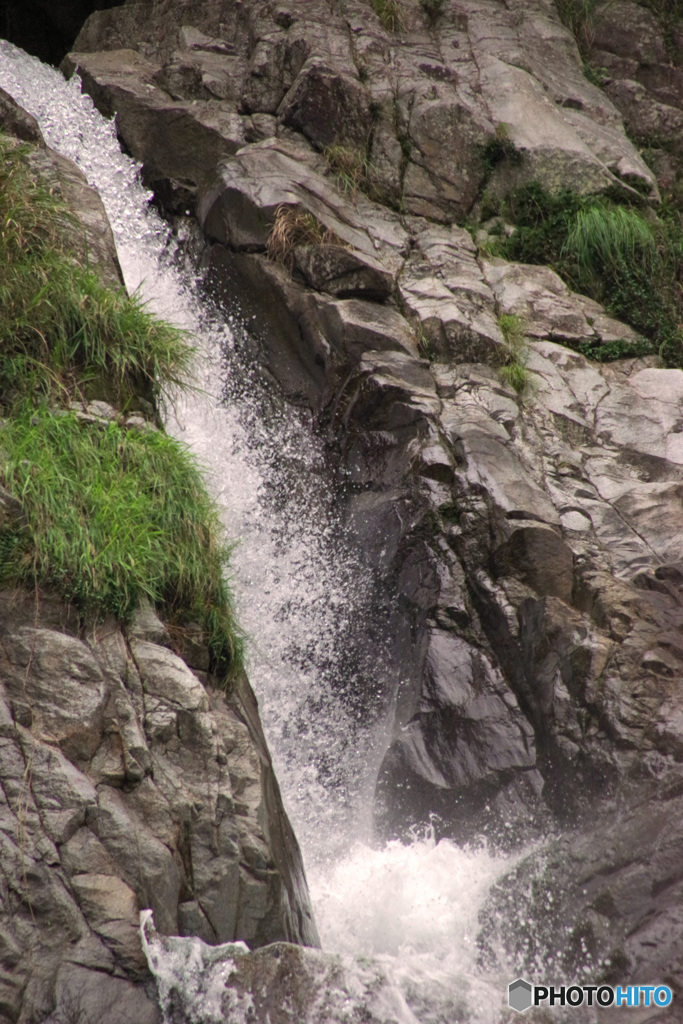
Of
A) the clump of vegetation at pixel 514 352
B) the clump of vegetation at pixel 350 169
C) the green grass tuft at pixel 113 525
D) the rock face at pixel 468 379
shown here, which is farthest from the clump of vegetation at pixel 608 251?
the green grass tuft at pixel 113 525

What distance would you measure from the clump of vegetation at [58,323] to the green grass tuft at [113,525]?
38cm

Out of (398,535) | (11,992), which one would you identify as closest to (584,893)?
(398,535)

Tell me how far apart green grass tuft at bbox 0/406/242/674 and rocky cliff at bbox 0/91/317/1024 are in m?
0.08

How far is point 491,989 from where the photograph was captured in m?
3.72

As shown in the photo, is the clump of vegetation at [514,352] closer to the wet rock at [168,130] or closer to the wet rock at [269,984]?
the wet rock at [168,130]

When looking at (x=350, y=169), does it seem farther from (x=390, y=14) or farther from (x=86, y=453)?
(x=86, y=453)

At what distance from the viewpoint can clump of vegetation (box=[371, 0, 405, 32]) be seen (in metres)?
8.98

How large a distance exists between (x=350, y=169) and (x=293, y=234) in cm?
147

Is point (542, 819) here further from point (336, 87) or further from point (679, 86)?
point (679, 86)

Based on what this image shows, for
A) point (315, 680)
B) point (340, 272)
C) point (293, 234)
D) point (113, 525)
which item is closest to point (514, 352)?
point (340, 272)

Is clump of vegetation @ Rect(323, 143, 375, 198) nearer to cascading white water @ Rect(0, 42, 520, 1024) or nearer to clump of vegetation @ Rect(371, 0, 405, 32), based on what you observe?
cascading white water @ Rect(0, 42, 520, 1024)

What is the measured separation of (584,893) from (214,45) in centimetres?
876

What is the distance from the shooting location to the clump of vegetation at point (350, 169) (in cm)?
764

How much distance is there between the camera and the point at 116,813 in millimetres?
3332
